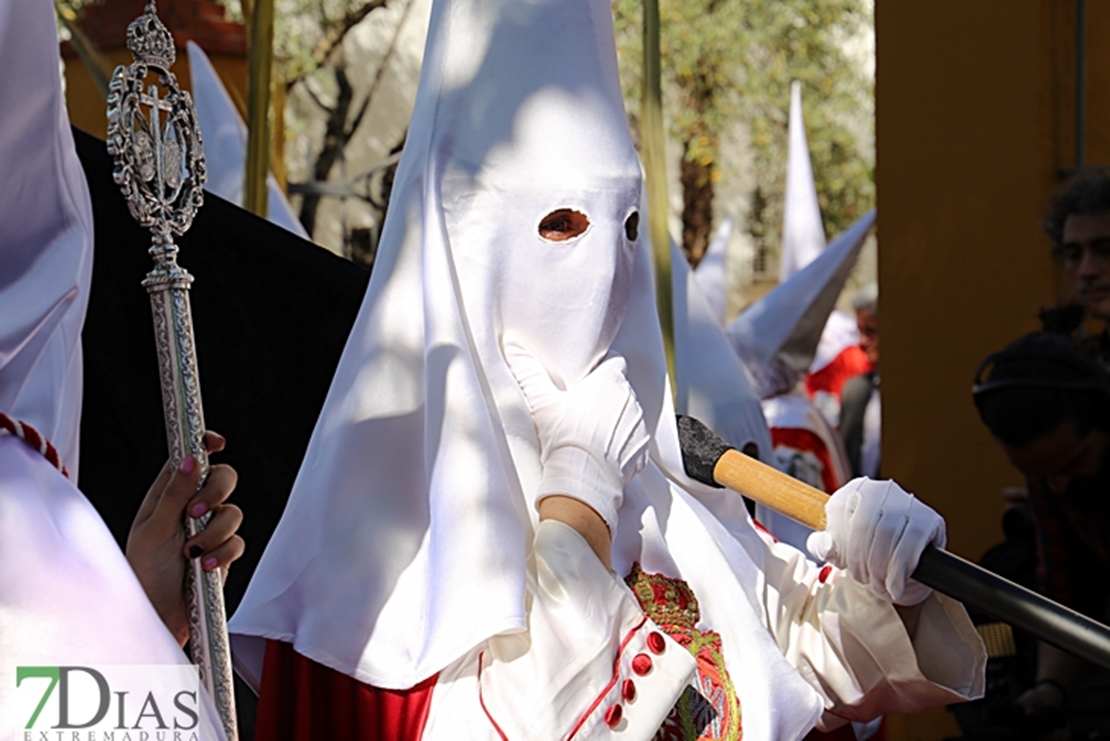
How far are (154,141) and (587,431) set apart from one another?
65 cm

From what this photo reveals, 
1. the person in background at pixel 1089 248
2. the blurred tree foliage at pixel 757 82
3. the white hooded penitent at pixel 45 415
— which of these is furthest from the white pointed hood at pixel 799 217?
the white hooded penitent at pixel 45 415

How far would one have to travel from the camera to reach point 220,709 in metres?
1.44

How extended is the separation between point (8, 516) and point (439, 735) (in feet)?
2.32

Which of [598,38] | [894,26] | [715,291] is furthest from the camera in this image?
[715,291]

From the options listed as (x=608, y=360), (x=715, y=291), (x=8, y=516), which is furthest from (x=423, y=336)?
(x=715, y=291)

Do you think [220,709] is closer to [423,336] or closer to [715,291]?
[423,336]

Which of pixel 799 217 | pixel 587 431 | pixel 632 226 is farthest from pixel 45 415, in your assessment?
pixel 799 217

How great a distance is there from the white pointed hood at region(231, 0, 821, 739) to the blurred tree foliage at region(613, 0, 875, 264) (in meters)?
9.41

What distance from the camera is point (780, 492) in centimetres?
197

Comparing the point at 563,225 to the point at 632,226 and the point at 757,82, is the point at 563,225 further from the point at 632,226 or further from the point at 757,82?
the point at 757,82

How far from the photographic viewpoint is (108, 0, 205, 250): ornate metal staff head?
1422 mm

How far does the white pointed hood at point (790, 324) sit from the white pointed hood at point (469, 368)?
11.2 ft

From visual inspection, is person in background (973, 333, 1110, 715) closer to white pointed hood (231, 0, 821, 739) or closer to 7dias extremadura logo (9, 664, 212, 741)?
white pointed hood (231, 0, 821, 739)

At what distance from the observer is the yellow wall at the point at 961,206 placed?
4.10 metres
